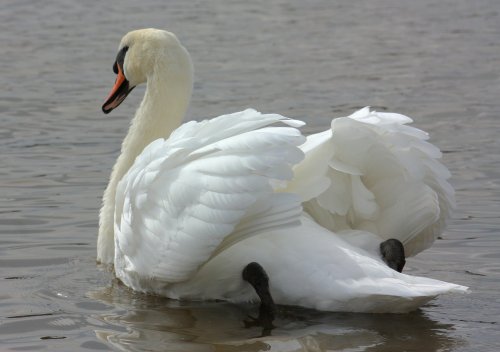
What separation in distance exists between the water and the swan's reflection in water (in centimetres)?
1

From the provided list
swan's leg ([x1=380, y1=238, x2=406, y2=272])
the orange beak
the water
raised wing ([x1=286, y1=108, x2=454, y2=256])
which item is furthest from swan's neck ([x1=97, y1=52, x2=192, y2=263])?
swan's leg ([x1=380, y1=238, x2=406, y2=272])

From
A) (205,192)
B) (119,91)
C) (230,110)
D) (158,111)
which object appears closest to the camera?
(205,192)

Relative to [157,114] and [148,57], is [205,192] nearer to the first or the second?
[157,114]

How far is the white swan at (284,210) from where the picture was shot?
18.9 ft

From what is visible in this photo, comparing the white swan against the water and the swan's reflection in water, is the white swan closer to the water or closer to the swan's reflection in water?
the swan's reflection in water

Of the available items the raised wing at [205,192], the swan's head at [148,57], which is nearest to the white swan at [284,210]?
the raised wing at [205,192]

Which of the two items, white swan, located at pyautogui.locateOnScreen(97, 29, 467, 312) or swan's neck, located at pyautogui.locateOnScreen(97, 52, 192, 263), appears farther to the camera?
swan's neck, located at pyautogui.locateOnScreen(97, 52, 192, 263)

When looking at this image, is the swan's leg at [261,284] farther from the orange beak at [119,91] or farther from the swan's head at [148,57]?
the orange beak at [119,91]

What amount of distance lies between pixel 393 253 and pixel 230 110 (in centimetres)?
522

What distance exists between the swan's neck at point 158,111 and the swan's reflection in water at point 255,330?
1.05 meters

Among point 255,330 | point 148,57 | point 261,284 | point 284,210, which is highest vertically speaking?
point 148,57

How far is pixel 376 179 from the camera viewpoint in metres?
6.52

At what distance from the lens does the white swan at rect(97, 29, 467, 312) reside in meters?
5.77

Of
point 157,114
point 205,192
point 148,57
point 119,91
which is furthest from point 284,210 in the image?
point 119,91
